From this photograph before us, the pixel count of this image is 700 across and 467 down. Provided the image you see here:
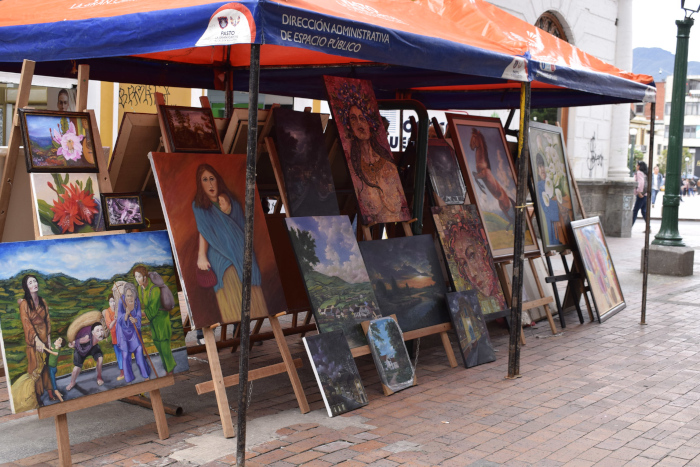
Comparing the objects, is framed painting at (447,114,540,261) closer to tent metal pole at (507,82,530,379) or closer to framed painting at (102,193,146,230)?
tent metal pole at (507,82,530,379)

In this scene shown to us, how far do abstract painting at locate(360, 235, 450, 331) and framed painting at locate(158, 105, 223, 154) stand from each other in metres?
1.34

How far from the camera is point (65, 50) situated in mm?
3875

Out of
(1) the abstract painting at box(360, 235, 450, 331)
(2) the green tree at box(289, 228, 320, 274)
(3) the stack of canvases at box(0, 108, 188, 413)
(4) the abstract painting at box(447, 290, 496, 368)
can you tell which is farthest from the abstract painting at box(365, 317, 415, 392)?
(3) the stack of canvases at box(0, 108, 188, 413)

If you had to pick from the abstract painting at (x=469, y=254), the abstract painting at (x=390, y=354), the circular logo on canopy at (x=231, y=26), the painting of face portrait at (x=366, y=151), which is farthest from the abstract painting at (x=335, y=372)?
the circular logo on canopy at (x=231, y=26)

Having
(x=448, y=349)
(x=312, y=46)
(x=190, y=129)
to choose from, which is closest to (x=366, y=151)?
(x=190, y=129)

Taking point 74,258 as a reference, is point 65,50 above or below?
above

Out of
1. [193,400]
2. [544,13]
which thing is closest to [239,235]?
[193,400]

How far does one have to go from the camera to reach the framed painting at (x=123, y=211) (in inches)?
163

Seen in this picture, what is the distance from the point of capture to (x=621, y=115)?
17438 millimetres

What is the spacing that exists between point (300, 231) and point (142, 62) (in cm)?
226

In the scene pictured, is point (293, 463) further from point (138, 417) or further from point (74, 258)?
point (74, 258)

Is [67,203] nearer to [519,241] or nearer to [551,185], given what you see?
[519,241]

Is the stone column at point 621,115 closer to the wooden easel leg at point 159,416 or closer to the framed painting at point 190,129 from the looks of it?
the framed painting at point 190,129

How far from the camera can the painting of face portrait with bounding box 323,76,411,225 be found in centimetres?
536
